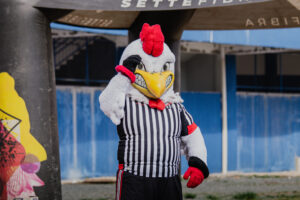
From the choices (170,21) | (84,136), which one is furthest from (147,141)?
→ (84,136)

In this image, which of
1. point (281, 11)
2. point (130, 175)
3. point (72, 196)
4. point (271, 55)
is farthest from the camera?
point (271, 55)

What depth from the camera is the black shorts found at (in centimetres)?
460

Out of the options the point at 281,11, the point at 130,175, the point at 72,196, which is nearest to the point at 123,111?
the point at 130,175

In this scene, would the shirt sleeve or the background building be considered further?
the background building

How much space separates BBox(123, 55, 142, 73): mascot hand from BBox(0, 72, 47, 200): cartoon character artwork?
5.18 ft

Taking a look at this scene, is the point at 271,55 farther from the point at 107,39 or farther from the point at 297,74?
the point at 107,39

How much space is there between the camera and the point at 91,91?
13.4m

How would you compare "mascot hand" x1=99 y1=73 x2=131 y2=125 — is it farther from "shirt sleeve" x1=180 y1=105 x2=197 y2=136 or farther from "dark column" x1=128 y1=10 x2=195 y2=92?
"dark column" x1=128 y1=10 x2=195 y2=92

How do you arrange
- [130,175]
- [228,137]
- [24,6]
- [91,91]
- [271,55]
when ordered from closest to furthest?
[130,175]
[24,6]
[91,91]
[228,137]
[271,55]

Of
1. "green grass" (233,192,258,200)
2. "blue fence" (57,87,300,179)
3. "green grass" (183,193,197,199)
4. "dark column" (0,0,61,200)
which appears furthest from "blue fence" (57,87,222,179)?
"dark column" (0,0,61,200)

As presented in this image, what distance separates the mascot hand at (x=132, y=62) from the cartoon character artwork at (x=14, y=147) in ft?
5.18

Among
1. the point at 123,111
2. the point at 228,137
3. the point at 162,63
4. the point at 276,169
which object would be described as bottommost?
the point at 276,169

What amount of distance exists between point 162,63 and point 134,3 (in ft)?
4.21

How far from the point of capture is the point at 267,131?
16234 mm
